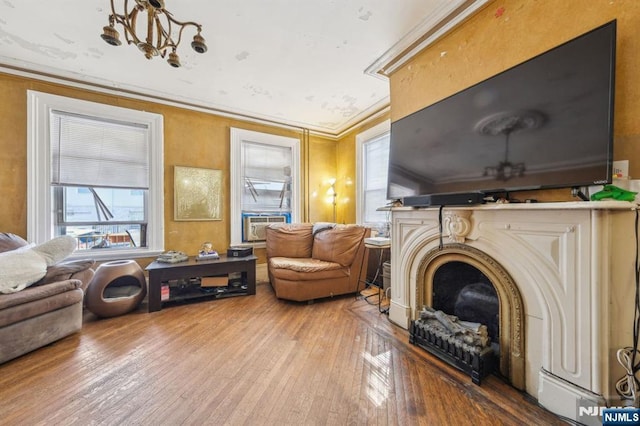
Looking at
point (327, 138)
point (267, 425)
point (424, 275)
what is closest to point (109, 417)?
point (267, 425)

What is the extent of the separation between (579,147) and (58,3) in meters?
3.62

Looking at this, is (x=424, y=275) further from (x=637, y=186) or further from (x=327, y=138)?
(x=327, y=138)

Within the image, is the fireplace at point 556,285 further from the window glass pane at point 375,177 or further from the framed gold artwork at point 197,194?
the framed gold artwork at point 197,194

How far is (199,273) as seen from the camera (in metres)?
2.85

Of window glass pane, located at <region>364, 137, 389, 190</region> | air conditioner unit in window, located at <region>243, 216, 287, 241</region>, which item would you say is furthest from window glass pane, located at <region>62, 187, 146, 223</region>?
window glass pane, located at <region>364, 137, 389, 190</region>

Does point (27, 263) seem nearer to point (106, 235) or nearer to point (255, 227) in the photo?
point (106, 235)

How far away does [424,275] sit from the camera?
6.77 feet

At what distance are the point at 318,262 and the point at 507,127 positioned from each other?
225 cm

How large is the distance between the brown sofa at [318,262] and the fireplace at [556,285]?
1.32 m

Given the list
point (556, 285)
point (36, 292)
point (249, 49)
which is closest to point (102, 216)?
point (36, 292)

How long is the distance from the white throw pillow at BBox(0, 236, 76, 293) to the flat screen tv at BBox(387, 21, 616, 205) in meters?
3.14

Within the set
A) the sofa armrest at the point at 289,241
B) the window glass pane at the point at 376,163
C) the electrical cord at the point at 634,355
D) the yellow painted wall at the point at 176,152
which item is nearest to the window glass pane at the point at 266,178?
the yellow painted wall at the point at 176,152

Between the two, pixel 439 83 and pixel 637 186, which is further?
pixel 439 83

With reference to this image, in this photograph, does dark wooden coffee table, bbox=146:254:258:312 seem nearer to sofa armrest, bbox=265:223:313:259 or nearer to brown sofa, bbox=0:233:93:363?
sofa armrest, bbox=265:223:313:259
